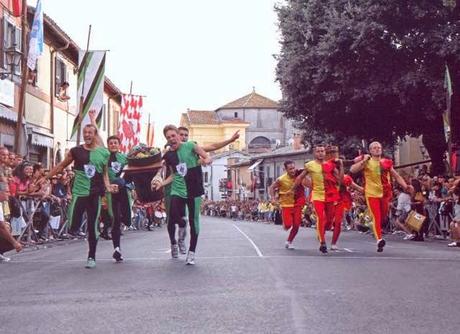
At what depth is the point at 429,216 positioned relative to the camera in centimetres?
2211

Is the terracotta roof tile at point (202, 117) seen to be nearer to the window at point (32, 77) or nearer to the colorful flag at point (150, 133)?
the colorful flag at point (150, 133)

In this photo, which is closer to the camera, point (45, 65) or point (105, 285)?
point (105, 285)

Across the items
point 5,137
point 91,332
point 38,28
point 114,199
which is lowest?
point 91,332

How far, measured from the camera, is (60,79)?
3522 centimetres

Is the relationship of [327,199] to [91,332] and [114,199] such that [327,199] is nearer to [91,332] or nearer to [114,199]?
[114,199]

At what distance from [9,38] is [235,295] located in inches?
833

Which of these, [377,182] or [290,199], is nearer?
[377,182]

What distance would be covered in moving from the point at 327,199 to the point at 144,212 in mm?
22151

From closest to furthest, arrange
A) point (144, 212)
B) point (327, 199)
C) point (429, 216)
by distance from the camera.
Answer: point (327, 199) < point (429, 216) < point (144, 212)

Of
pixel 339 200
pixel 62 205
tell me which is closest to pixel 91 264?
pixel 339 200

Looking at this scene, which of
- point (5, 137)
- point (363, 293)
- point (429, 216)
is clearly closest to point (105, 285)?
point (363, 293)

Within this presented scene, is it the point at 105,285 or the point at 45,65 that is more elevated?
the point at 45,65

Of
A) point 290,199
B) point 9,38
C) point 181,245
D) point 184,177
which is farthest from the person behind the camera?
point 9,38

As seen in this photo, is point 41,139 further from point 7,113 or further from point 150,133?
point 150,133
